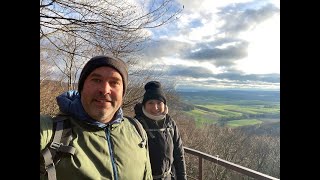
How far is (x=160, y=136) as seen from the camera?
1290mm

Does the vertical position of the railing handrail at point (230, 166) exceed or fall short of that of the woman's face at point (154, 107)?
it falls short

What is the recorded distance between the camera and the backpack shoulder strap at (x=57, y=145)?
0.57m

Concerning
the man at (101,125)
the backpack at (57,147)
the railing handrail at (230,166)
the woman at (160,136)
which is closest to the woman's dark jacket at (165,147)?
the woman at (160,136)

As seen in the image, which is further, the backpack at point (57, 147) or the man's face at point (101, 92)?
the man's face at point (101, 92)

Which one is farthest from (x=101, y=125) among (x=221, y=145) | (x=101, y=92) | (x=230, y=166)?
(x=221, y=145)

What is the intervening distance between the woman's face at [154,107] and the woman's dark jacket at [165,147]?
0.12 feet

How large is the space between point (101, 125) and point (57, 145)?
134mm

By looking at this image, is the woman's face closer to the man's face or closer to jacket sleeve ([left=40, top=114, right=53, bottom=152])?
the man's face

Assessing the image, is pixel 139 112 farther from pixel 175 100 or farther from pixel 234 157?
pixel 234 157

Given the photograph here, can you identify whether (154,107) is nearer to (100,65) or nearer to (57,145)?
(100,65)

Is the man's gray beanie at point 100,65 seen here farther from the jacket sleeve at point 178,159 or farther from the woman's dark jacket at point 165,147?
the jacket sleeve at point 178,159

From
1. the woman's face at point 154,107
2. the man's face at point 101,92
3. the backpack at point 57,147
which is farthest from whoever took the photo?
the woman's face at point 154,107

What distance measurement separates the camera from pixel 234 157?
2.67 meters
